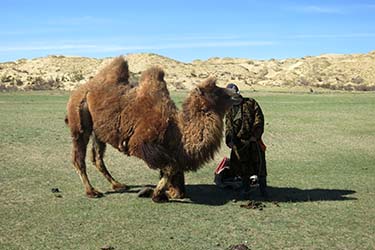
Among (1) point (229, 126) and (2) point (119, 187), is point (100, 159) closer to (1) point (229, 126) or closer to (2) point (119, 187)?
(2) point (119, 187)

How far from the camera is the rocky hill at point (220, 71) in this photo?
2623 inches

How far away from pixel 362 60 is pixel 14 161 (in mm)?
79406

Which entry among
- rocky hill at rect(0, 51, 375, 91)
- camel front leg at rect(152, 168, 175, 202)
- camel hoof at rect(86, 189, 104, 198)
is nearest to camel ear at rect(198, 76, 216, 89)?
camel front leg at rect(152, 168, 175, 202)

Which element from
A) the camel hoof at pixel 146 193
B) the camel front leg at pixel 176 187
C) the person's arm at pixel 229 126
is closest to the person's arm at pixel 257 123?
the person's arm at pixel 229 126

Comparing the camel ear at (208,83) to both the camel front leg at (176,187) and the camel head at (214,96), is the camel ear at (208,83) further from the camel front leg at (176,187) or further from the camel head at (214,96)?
the camel front leg at (176,187)

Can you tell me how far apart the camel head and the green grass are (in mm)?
1545

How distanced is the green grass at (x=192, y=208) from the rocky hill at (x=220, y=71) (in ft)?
159

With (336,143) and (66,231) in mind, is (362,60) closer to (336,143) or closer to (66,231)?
(336,143)

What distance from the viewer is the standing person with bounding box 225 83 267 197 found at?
9055 mm

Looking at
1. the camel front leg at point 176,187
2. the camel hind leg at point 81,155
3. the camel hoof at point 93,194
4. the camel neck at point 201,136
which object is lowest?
the camel hoof at point 93,194

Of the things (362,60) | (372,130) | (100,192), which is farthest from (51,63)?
(100,192)

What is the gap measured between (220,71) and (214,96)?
74219 millimetres

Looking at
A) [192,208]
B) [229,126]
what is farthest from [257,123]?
[192,208]

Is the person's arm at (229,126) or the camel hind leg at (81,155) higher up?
the person's arm at (229,126)
